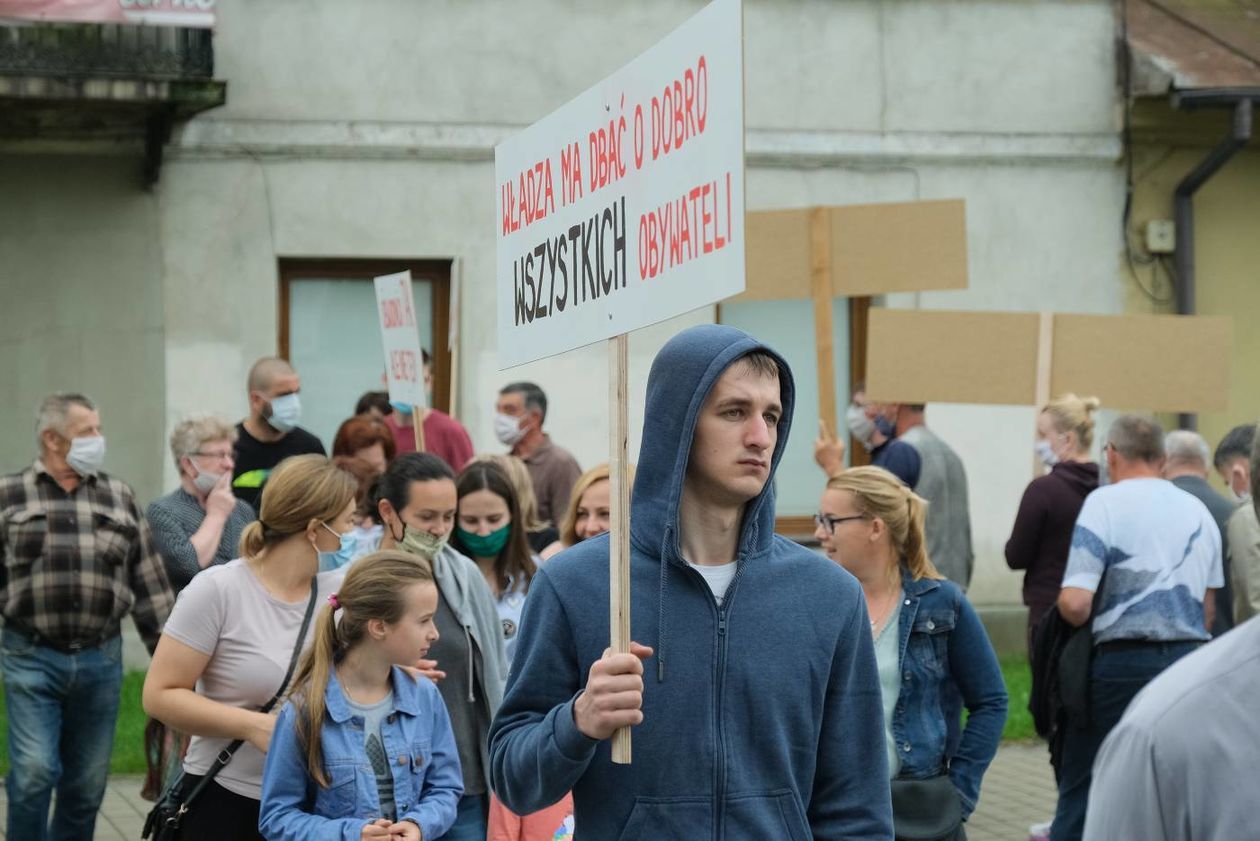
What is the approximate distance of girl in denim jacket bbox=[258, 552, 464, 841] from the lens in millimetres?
4730

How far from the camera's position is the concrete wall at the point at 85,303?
13.7 meters

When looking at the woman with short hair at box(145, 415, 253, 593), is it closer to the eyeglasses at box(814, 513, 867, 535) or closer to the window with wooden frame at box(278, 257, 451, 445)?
the eyeglasses at box(814, 513, 867, 535)

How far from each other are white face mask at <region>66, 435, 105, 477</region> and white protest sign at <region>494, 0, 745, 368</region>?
13.5 ft

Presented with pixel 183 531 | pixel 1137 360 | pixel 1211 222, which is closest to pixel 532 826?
pixel 183 531

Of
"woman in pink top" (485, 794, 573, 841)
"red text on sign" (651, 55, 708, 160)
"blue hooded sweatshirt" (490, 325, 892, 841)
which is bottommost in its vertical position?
"woman in pink top" (485, 794, 573, 841)

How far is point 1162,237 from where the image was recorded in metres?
15.3

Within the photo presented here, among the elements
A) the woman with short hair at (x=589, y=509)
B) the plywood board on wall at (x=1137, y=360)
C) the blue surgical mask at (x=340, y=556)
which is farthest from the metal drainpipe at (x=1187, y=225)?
the blue surgical mask at (x=340, y=556)

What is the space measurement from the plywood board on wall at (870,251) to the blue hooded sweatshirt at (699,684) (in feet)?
20.7

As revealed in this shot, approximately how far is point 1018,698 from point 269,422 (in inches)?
210

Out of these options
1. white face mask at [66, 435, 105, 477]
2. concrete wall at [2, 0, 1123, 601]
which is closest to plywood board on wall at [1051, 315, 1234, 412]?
concrete wall at [2, 0, 1123, 601]

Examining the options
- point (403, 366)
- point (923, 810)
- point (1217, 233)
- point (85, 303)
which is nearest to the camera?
point (923, 810)

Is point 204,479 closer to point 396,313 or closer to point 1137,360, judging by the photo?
point 396,313

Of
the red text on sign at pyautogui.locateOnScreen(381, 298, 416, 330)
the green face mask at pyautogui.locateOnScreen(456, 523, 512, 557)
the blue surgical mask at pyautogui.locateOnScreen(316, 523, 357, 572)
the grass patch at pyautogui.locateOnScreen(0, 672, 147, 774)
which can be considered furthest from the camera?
the grass patch at pyautogui.locateOnScreen(0, 672, 147, 774)

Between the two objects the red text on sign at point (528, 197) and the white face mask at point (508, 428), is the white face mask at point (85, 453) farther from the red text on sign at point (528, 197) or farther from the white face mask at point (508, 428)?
the red text on sign at point (528, 197)
